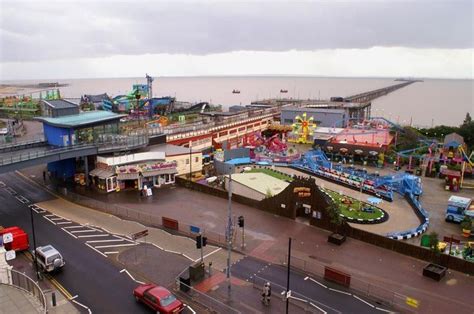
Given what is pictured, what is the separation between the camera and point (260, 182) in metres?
50.2

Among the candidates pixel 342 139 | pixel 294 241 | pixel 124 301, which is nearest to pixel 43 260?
pixel 124 301

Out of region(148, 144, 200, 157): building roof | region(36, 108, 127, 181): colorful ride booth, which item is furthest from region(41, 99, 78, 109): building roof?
region(148, 144, 200, 157): building roof

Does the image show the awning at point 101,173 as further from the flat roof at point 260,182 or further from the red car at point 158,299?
the red car at point 158,299

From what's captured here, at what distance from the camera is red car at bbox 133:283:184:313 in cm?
2194

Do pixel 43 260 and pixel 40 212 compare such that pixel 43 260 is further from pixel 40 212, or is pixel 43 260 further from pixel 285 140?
pixel 285 140

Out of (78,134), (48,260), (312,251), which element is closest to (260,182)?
(312,251)

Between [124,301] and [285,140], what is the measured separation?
61253mm

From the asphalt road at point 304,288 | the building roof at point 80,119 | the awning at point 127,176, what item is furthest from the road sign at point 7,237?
the building roof at point 80,119

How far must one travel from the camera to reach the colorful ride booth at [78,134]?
147 feet

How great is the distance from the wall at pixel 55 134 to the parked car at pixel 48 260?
2040 cm

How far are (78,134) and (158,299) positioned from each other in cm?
2945

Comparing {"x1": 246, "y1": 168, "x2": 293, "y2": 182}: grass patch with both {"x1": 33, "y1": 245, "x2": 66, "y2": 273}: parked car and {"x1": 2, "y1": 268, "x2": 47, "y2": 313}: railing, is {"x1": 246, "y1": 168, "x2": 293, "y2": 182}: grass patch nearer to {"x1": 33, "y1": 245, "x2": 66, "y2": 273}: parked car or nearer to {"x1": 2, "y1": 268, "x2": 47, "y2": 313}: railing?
{"x1": 33, "y1": 245, "x2": 66, "y2": 273}: parked car

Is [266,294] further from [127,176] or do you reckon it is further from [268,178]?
[268,178]

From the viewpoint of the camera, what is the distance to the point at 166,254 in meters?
29.8
